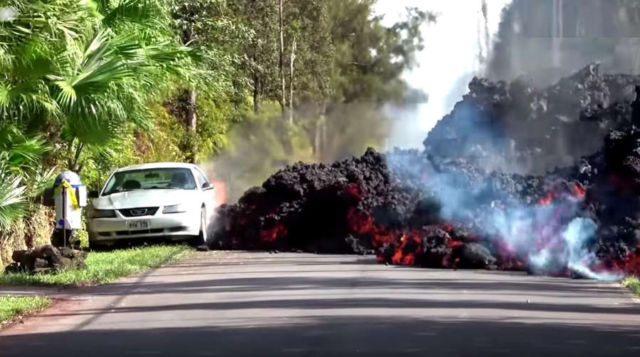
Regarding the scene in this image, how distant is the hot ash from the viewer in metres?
19.6

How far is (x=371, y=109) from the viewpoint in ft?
94.1

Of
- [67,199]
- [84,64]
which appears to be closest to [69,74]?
[84,64]

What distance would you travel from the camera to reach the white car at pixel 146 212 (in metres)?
24.2

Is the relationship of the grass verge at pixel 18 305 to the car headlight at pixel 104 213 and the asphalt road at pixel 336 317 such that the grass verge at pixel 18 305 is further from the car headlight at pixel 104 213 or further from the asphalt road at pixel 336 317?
the car headlight at pixel 104 213

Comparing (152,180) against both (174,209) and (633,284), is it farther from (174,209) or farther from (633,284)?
(633,284)

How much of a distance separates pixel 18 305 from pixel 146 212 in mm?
9918

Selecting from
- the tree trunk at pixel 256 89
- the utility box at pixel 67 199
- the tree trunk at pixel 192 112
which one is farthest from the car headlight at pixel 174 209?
the tree trunk at pixel 256 89

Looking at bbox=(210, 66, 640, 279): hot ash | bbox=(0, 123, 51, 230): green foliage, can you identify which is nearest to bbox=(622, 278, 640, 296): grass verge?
bbox=(210, 66, 640, 279): hot ash

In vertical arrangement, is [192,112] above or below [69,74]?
below

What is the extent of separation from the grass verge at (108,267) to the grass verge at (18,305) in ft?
6.52

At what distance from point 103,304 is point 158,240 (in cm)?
1013

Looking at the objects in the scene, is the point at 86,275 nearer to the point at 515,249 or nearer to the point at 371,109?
the point at 515,249

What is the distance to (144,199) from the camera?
24406 millimetres

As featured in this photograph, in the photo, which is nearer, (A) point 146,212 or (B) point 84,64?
(B) point 84,64
